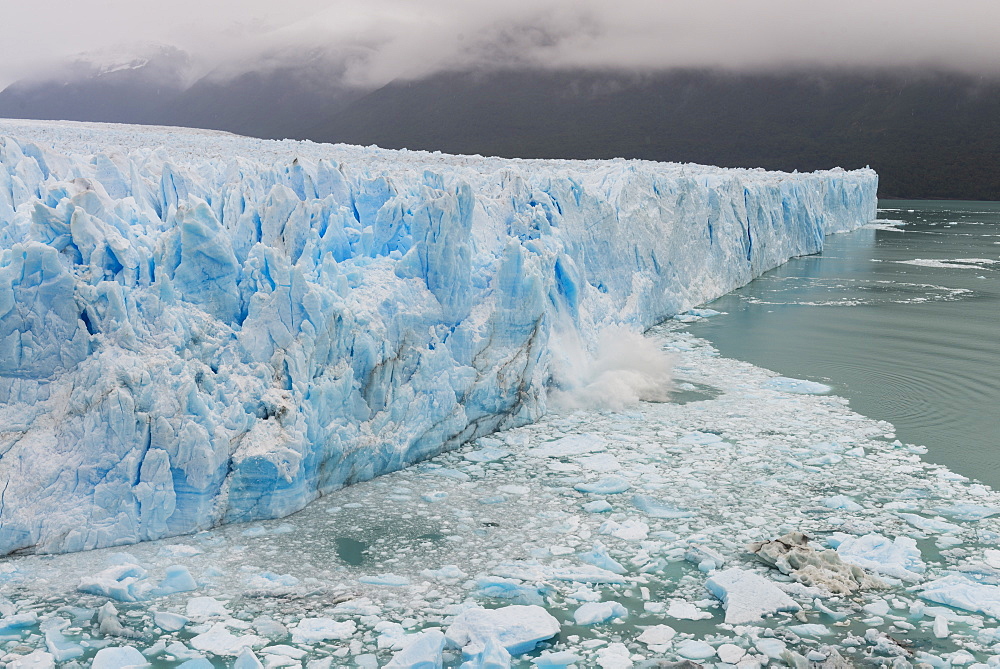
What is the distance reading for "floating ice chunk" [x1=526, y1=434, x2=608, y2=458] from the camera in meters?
6.23

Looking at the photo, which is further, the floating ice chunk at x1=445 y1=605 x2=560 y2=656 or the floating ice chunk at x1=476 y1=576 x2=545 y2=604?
the floating ice chunk at x1=476 y1=576 x2=545 y2=604

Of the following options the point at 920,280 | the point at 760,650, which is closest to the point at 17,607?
the point at 760,650

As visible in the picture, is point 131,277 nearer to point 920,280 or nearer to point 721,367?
point 721,367

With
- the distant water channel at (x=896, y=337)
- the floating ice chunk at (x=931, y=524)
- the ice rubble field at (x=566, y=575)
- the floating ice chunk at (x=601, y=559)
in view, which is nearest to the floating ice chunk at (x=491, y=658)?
the ice rubble field at (x=566, y=575)

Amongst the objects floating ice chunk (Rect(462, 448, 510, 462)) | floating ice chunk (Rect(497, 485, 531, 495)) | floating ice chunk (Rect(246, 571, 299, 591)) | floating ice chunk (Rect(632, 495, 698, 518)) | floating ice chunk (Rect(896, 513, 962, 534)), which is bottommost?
floating ice chunk (Rect(896, 513, 962, 534))

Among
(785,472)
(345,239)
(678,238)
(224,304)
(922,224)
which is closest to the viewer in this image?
(224,304)

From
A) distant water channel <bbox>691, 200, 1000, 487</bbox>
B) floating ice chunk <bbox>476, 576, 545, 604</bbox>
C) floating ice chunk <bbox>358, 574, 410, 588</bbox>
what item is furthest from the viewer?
distant water channel <bbox>691, 200, 1000, 487</bbox>

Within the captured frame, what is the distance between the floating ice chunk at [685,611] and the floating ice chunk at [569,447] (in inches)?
83.7

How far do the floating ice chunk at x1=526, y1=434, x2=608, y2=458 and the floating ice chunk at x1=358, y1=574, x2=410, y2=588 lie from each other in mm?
2073

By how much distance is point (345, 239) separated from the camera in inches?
255

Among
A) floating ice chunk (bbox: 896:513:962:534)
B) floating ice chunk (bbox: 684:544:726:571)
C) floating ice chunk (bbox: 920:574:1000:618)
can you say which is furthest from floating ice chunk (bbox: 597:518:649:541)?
floating ice chunk (bbox: 896:513:962:534)

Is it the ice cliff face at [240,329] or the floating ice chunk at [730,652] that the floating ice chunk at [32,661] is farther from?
the floating ice chunk at [730,652]

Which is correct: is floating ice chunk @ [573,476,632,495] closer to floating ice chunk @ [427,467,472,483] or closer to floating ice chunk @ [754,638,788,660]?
floating ice chunk @ [427,467,472,483]

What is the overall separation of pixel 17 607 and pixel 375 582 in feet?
5.27
